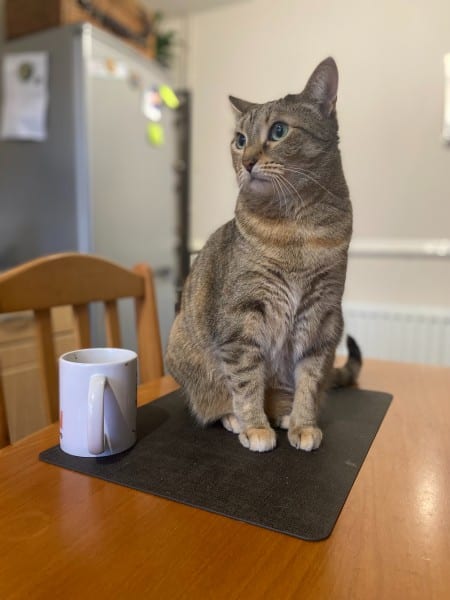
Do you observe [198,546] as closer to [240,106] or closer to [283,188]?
[283,188]

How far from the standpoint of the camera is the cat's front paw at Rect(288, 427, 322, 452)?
0.61 metres

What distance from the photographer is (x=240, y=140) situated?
26.4 inches

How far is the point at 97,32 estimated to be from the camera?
70.1 inches

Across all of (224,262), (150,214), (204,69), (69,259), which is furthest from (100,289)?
(204,69)

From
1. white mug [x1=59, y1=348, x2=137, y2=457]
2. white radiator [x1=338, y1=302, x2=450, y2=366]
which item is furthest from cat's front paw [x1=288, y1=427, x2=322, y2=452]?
white radiator [x1=338, y1=302, x2=450, y2=366]

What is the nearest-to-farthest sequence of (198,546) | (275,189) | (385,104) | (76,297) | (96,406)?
(198,546)
(96,406)
(275,189)
(76,297)
(385,104)

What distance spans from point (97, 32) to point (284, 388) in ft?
5.44

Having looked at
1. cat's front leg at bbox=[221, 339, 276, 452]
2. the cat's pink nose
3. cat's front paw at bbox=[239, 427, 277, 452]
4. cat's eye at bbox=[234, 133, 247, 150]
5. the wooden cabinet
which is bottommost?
the wooden cabinet

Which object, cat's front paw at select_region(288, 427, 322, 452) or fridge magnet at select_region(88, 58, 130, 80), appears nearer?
cat's front paw at select_region(288, 427, 322, 452)

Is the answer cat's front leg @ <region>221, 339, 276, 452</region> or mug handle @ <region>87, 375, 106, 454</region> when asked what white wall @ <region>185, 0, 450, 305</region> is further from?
mug handle @ <region>87, 375, 106, 454</region>

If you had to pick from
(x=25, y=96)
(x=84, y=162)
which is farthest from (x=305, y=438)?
(x=25, y=96)

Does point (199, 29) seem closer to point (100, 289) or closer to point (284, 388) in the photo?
point (100, 289)

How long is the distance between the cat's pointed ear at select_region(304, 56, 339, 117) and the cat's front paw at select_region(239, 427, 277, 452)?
1.42ft

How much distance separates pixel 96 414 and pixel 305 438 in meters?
0.27
